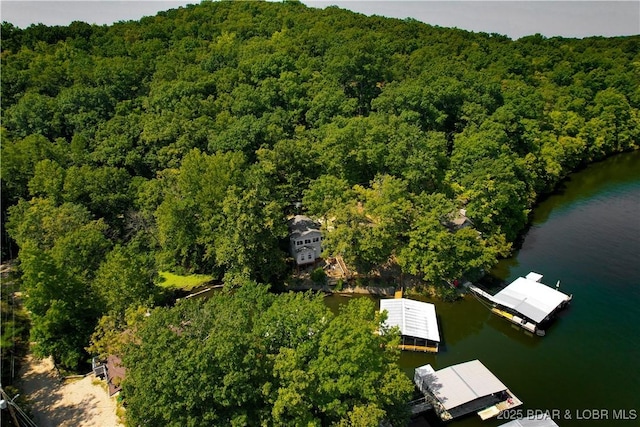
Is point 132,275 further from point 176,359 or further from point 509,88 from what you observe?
point 509,88

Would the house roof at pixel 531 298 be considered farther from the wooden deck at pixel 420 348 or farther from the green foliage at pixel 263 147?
the wooden deck at pixel 420 348

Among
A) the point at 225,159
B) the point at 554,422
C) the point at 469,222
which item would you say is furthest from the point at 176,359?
the point at 469,222

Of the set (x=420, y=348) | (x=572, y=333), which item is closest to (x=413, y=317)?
(x=420, y=348)

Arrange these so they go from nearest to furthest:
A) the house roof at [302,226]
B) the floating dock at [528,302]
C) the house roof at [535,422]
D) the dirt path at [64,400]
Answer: the house roof at [535,422], the dirt path at [64,400], the floating dock at [528,302], the house roof at [302,226]

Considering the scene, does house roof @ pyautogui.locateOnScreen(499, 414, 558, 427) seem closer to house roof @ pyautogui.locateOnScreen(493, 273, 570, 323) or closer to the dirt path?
house roof @ pyautogui.locateOnScreen(493, 273, 570, 323)

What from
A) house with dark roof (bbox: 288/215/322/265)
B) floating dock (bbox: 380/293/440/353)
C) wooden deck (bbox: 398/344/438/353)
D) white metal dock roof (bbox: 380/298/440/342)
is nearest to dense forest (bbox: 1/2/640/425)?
house with dark roof (bbox: 288/215/322/265)

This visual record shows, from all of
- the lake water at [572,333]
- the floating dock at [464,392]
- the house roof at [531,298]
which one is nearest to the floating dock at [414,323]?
the lake water at [572,333]
